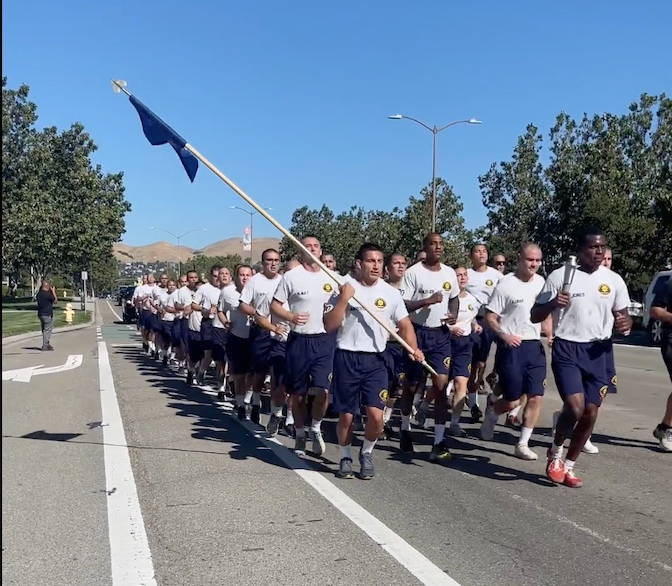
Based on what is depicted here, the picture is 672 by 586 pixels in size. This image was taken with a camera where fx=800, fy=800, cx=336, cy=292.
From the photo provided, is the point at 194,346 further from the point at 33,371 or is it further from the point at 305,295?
the point at 305,295

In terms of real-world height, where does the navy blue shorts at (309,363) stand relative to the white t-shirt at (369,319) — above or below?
below

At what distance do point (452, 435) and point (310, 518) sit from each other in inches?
142

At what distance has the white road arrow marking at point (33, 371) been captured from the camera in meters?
14.3

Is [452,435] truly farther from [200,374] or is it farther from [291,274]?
[200,374]

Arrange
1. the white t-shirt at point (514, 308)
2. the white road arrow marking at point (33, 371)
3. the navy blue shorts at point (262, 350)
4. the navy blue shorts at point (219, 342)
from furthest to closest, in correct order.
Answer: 1. the white road arrow marking at point (33, 371)
2. the navy blue shorts at point (219, 342)
3. the navy blue shorts at point (262, 350)
4. the white t-shirt at point (514, 308)

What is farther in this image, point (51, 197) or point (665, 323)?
point (51, 197)

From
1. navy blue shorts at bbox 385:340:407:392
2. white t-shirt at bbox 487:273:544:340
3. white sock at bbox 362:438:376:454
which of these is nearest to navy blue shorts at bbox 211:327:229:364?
navy blue shorts at bbox 385:340:407:392

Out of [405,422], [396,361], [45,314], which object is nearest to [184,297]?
[396,361]

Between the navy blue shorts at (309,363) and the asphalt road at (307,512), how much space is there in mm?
687

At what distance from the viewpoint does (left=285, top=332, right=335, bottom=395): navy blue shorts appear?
24.7 feet

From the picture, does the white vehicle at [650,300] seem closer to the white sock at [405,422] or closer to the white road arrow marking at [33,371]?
the white road arrow marking at [33,371]

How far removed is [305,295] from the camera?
25.6 ft

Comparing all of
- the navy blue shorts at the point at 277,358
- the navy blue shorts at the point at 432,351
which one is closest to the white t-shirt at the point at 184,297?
the navy blue shorts at the point at 277,358

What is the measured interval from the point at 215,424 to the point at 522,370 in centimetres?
380
